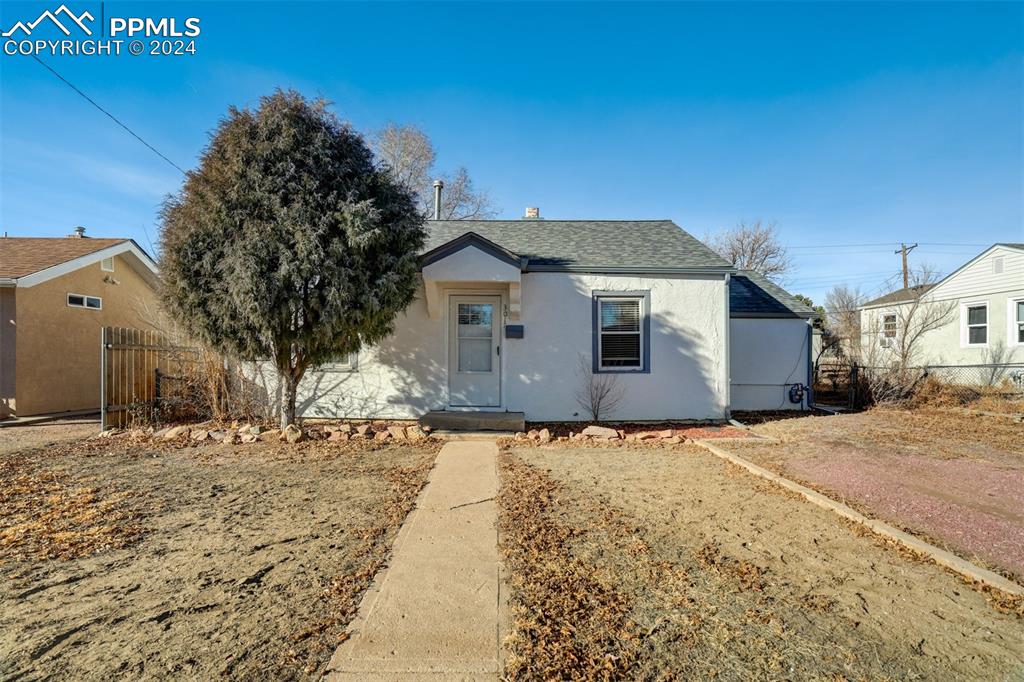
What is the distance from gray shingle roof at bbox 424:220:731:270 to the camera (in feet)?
30.0

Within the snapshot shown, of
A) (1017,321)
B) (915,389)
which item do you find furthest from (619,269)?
(1017,321)

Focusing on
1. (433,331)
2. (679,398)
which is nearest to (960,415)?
(679,398)

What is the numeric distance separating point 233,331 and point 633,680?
6.95m

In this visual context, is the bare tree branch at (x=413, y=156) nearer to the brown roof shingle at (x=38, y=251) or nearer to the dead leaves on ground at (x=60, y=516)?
the brown roof shingle at (x=38, y=251)

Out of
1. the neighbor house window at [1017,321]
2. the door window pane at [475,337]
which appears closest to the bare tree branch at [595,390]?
the door window pane at [475,337]

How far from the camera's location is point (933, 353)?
1684 cm

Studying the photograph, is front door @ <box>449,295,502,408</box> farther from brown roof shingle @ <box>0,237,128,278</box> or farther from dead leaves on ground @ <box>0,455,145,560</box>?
brown roof shingle @ <box>0,237,128,278</box>

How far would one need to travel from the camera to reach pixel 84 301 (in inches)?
429

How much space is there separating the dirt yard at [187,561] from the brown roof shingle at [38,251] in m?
6.08

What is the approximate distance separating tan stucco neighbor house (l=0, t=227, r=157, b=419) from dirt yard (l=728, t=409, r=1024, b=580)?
13585 millimetres

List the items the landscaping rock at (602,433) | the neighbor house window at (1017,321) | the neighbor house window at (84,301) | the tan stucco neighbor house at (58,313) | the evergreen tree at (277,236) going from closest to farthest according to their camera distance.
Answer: the evergreen tree at (277,236) < the landscaping rock at (602,433) < the tan stucco neighbor house at (58,313) < the neighbor house window at (84,301) < the neighbor house window at (1017,321)

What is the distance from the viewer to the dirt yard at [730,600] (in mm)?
2234

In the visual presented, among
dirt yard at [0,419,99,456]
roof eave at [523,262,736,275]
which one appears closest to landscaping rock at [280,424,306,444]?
dirt yard at [0,419,99,456]

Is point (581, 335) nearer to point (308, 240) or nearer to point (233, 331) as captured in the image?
point (308, 240)
